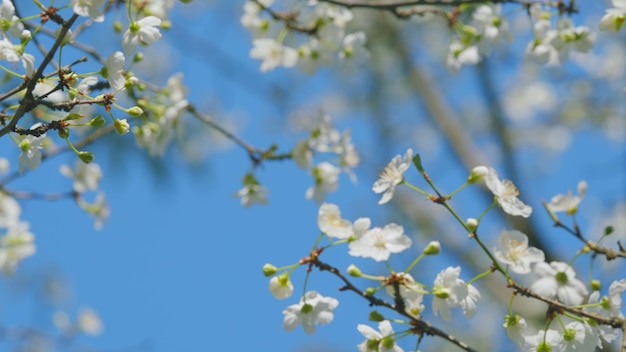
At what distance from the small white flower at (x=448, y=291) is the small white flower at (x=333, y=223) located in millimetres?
226

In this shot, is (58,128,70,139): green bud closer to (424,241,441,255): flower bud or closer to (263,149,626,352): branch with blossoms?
(263,149,626,352): branch with blossoms

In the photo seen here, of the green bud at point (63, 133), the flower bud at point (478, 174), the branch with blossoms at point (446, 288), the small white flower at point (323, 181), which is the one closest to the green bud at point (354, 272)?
the branch with blossoms at point (446, 288)

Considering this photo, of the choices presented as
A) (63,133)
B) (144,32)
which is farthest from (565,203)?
(63,133)

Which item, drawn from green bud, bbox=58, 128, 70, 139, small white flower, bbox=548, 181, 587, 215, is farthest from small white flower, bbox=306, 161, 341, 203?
green bud, bbox=58, 128, 70, 139

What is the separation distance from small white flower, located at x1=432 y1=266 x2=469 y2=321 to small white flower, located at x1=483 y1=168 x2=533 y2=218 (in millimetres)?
211

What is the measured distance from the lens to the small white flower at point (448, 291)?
1.68 meters

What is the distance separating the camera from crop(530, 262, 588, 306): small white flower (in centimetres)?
176

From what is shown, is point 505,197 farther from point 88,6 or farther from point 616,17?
point 88,6

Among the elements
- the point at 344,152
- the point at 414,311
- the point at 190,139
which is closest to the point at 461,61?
the point at 344,152

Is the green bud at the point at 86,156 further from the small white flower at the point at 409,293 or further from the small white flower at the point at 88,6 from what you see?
the small white flower at the point at 409,293

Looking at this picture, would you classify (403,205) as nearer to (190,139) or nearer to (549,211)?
(190,139)

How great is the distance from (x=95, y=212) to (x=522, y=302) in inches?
109

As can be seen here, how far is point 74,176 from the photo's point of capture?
2947 millimetres

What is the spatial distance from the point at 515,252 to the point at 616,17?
2.81 feet
